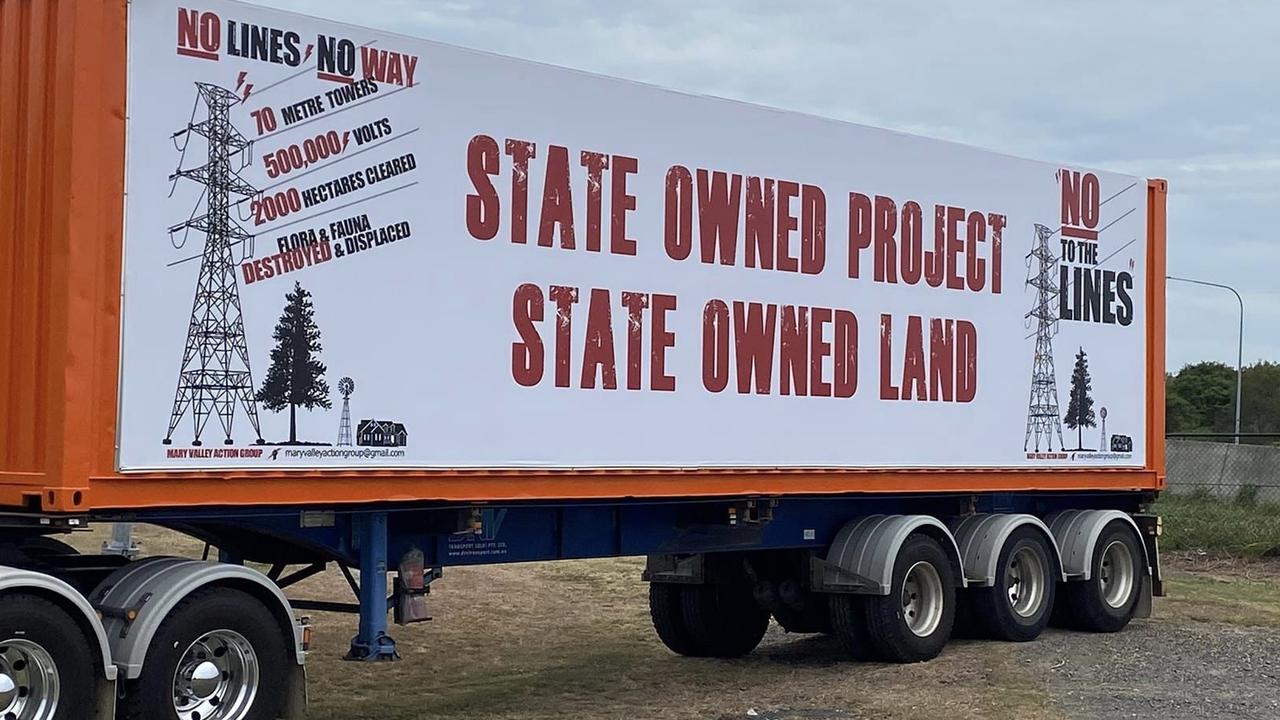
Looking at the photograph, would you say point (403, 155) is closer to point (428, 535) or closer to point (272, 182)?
point (272, 182)

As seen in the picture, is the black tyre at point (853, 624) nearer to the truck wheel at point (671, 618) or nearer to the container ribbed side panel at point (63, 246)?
the truck wheel at point (671, 618)

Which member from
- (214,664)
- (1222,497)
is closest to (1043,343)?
(214,664)

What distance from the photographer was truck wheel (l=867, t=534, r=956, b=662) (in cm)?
1298

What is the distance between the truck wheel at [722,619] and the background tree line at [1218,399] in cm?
5247

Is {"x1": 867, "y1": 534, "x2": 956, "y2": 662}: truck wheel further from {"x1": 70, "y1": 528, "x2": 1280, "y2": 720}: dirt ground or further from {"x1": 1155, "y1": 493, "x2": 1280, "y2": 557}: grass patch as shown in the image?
{"x1": 1155, "y1": 493, "x2": 1280, "y2": 557}: grass patch

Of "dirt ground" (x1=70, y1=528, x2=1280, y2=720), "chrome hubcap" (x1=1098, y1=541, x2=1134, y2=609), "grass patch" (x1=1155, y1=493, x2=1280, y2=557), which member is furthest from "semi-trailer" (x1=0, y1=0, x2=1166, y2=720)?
"grass patch" (x1=1155, y1=493, x2=1280, y2=557)

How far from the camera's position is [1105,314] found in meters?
15.0

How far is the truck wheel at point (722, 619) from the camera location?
45.7 ft

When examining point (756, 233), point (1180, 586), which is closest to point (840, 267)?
point (756, 233)

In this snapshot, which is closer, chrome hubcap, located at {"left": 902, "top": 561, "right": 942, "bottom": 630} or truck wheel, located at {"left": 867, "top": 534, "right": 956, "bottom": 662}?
truck wheel, located at {"left": 867, "top": 534, "right": 956, "bottom": 662}

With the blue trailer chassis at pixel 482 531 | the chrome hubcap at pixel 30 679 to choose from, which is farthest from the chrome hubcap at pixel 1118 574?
the chrome hubcap at pixel 30 679

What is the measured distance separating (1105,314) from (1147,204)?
1.28 metres

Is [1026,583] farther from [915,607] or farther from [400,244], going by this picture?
[400,244]

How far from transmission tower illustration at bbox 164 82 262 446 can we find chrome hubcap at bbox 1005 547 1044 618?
7.70 metres
